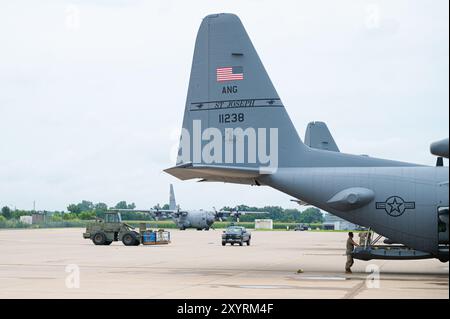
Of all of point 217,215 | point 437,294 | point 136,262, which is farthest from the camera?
point 217,215

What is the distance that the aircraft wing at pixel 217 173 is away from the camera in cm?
2398

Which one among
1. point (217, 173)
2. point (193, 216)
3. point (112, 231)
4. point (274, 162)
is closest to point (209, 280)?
point (217, 173)

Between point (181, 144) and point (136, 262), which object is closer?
point (181, 144)

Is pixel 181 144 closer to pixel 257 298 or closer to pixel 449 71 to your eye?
pixel 257 298

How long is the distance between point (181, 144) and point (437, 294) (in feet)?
37.3

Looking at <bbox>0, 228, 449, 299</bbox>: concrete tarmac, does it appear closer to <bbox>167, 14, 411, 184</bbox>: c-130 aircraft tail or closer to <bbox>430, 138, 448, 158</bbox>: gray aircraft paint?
<bbox>167, 14, 411, 184</bbox>: c-130 aircraft tail


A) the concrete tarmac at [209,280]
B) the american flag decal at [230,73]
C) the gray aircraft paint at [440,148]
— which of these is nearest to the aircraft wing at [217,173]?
the concrete tarmac at [209,280]

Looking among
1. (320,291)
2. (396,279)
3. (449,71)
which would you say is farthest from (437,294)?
(449,71)

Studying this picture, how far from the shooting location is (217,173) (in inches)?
985

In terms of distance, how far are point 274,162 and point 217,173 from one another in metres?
2.20

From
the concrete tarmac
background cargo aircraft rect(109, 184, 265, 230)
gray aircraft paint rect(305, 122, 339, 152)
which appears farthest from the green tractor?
background cargo aircraft rect(109, 184, 265, 230)

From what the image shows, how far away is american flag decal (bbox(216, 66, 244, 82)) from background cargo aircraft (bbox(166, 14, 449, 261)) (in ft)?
0.12

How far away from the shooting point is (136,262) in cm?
3109

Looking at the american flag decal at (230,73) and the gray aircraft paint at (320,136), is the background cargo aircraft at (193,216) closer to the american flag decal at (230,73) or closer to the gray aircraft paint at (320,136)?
the gray aircraft paint at (320,136)
